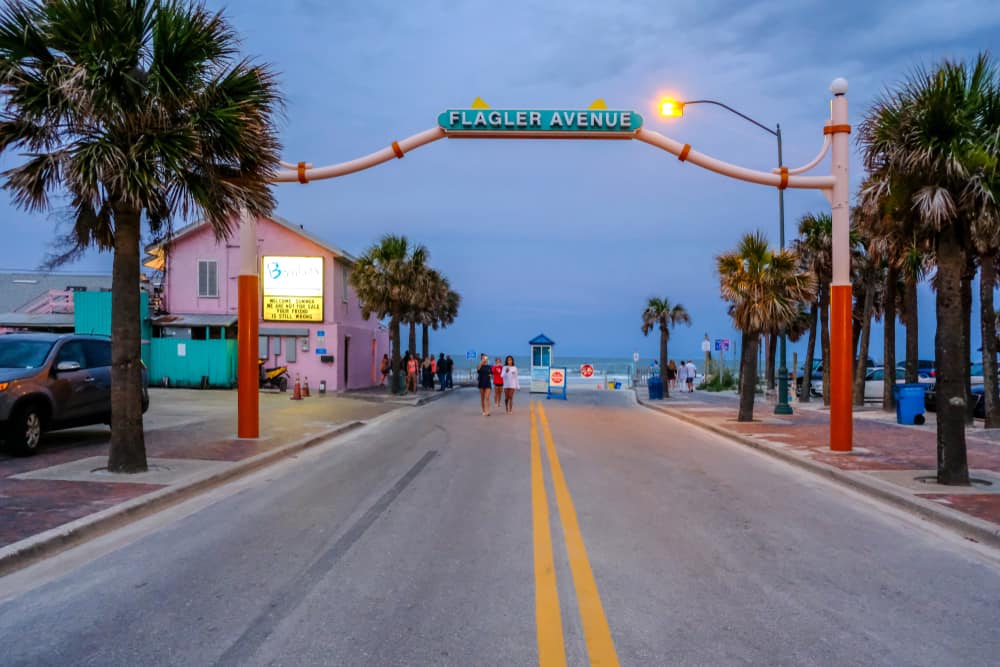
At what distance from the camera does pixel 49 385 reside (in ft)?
42.6

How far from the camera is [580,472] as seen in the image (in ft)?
39.0

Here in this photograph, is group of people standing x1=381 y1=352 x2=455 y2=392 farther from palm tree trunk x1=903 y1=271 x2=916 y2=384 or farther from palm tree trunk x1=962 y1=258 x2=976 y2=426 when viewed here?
palm tree trunk x1=962 y1=258 x2=976 y2=426

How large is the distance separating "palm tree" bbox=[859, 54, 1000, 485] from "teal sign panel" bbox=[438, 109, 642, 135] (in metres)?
5.08

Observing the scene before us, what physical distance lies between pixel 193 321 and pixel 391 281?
28.5 ft

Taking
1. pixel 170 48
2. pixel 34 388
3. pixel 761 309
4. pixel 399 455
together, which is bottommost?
pixel 399 455

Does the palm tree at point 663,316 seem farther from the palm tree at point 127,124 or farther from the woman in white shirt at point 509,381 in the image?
the palm tree at point 127,124

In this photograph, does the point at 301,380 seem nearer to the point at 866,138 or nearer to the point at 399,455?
the point at 399,455

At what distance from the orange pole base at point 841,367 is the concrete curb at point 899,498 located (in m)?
0.97

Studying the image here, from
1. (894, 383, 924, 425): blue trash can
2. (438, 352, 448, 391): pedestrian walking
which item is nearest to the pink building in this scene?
(438, 352, 448, 391): pedestrian walking

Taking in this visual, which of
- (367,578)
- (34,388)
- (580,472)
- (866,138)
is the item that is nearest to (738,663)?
(367,578)

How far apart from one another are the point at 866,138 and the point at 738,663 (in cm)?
931

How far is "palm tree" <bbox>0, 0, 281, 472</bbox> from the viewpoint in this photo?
9.78 meters

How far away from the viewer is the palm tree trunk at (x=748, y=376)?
21500 mm

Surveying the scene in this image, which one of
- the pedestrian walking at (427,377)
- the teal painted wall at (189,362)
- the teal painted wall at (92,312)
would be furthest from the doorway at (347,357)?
the teal painted wall at (92,312)
